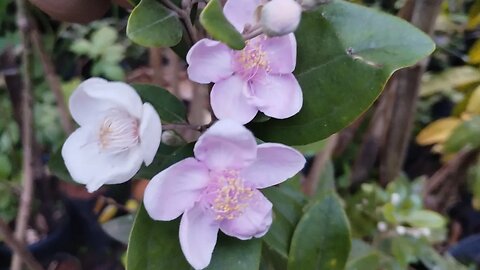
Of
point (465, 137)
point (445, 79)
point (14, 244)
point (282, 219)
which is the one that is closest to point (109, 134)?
point (282, 219)

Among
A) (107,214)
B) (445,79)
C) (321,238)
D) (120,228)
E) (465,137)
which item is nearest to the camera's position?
(321,238)

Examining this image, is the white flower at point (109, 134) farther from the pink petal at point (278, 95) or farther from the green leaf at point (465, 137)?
the green leaf at point (465, 137)

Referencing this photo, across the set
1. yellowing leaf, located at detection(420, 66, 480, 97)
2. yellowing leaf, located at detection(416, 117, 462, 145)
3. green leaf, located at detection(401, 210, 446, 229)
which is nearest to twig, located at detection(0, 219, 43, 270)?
green leaf, located at detection(401, 210, 446, 229)

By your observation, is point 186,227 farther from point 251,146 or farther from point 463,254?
point 463,254

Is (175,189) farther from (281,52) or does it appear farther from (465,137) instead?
(465,137)

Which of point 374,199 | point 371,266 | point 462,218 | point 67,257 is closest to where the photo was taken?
point 371,266

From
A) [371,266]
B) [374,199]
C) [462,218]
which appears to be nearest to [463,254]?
[462,218]
